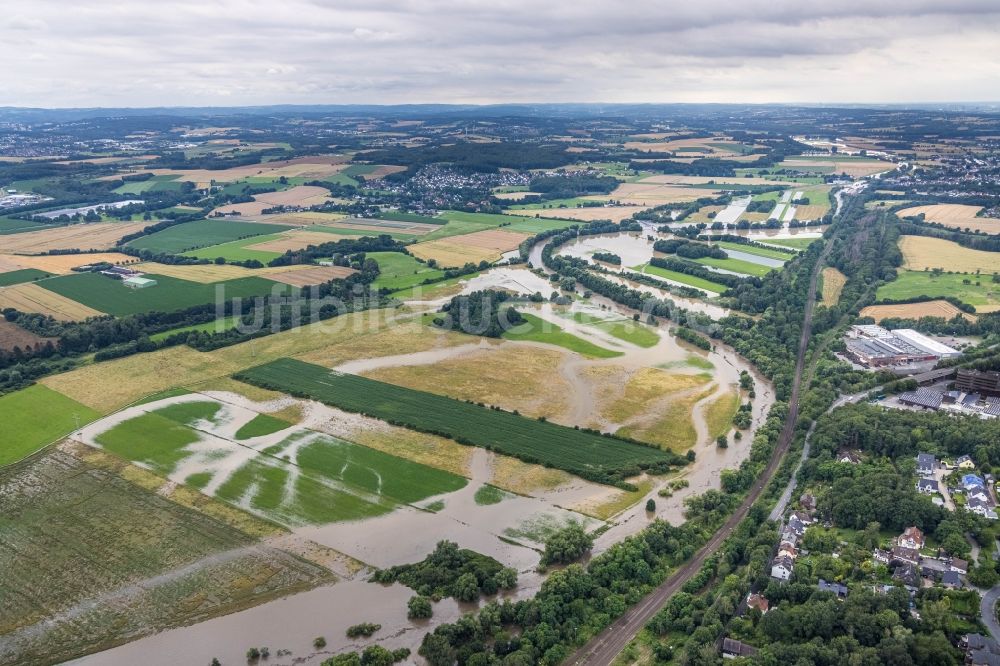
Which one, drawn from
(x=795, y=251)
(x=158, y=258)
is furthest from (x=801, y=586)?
(x=158, y=258)

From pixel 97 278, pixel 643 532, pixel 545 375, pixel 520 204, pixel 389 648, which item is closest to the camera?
pixel 389 648

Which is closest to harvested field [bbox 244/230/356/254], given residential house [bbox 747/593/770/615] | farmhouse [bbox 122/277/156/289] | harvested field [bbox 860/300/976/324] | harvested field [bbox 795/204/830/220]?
farmhouse [bbox 122/277/156/289]

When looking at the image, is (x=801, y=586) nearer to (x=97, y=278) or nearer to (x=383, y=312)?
(x=383, y=312)

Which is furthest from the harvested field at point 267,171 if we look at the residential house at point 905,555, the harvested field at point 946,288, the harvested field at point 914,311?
the residential house at point 905,555

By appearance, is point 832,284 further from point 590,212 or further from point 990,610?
point 990,610

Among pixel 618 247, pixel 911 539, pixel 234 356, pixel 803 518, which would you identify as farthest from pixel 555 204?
pixel 911 539
